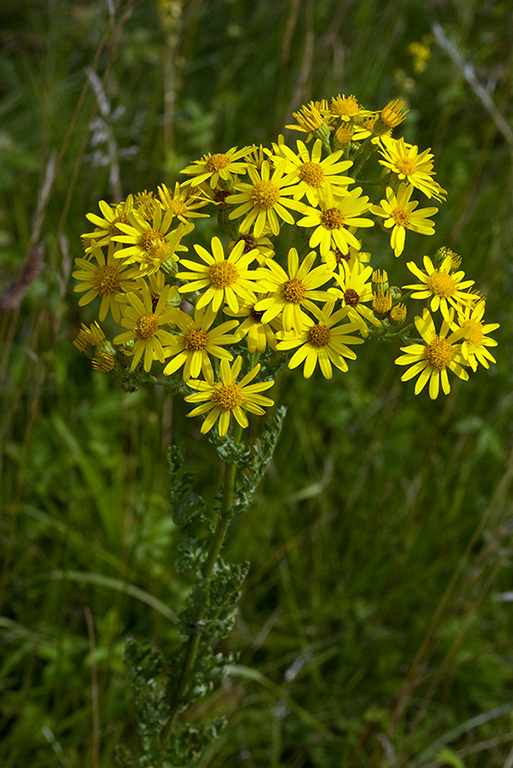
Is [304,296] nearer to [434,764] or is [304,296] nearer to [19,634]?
[19,634]

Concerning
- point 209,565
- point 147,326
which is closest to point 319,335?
point 147,326

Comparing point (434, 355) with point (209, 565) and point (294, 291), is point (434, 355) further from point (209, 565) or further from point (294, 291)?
point (209, 565)

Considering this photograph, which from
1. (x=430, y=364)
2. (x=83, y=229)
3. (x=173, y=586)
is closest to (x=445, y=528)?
(x=173, y=586)

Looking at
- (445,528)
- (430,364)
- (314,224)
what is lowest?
(445,528)

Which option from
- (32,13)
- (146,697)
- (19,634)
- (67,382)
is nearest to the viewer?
(146,697)

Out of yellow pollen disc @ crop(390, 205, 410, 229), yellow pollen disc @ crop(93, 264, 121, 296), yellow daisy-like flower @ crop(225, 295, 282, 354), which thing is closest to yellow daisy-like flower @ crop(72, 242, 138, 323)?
yellow pollen disc @ crop(93, 264, 121, 296)

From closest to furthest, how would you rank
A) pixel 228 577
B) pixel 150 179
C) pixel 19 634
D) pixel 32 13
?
pixel 228 577, pixel 19 634, pixel 150 179, pixel 32 13
